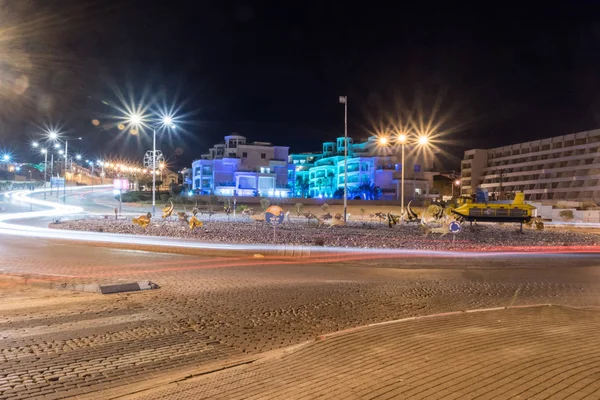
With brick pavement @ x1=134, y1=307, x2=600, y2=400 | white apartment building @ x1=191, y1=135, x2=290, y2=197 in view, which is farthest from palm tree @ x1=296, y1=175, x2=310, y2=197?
brick pavement @ x1=134, y1=307, x2=600, y2=400

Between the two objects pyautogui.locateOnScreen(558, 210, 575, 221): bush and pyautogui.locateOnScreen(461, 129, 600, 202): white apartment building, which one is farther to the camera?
pyautogui.locateOnScreen(461, 129, 600, 202): white apartment building

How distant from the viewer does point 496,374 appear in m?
4.67

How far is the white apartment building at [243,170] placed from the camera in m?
78.2

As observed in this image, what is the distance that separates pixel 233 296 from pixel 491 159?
348ft

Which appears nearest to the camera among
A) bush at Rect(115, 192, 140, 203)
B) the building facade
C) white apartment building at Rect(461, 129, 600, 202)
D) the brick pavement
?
the brick pavement

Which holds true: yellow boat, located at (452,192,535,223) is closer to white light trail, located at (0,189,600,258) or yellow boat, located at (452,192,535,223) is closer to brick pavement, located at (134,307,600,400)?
white light trail, located at (0,189,600,258)

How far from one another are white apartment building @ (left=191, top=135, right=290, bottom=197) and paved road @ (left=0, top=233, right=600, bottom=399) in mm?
60811

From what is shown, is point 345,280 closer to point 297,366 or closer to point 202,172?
point 297,366

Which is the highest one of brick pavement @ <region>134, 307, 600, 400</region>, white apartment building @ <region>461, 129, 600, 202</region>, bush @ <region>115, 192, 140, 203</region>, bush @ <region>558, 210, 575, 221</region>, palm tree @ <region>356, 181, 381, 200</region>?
white apartment building @ <region>461, 129, 600, 202</region>

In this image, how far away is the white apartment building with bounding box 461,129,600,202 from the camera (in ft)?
268

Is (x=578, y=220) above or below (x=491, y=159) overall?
below

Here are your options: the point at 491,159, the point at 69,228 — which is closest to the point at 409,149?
the point at 491,159

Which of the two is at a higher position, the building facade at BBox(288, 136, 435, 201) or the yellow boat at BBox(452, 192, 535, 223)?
the building facade at BBox(288, 136, 435, 201)

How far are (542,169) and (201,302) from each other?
96193mm
